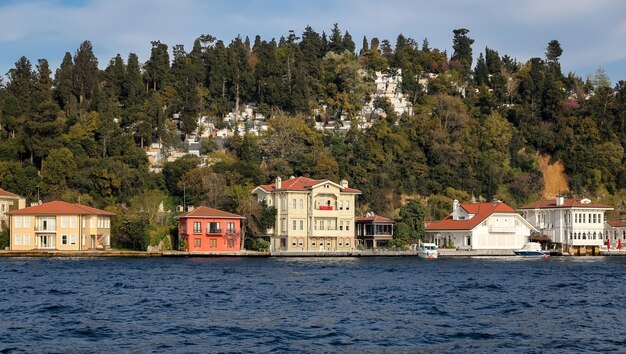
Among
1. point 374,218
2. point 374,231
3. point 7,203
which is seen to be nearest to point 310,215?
point 374,218

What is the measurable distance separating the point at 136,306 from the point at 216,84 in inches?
2701

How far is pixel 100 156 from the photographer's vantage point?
84.0 meters

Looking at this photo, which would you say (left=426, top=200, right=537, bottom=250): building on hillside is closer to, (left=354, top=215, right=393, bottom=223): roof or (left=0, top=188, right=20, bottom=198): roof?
(left=354, top=215, right=393, bottom=223): roof

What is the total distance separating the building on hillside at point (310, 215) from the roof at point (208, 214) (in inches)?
169

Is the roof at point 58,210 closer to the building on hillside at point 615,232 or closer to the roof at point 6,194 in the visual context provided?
the roof at point 6,194

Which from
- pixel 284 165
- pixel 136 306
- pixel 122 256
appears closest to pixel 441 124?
pixel 284 165

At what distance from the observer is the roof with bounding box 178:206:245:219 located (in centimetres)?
6931

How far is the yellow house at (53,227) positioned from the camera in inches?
2702

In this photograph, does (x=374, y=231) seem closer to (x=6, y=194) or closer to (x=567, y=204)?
(x=567, y=204)

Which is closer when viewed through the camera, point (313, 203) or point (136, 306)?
point (136, 306)

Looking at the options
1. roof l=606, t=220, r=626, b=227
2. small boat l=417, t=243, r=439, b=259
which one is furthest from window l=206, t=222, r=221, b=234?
roof l=606, t=220, r=626, b=227

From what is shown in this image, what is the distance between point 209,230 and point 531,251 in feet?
88.0

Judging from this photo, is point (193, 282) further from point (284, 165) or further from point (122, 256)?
point (284, 165)

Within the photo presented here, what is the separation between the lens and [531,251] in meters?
75.1
